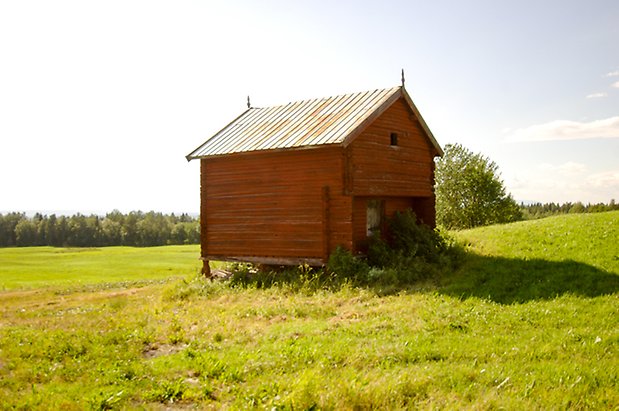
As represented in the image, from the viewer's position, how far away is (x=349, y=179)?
68.8 feet

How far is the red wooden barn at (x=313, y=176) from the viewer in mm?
21266

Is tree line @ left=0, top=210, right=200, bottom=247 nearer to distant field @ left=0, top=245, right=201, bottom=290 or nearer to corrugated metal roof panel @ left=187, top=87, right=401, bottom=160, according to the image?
distant field @ left=0, top=245, right=201, bottom=290

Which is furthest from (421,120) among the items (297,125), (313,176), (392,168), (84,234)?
(84,234)

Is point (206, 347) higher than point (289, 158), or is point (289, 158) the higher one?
point (289, 158)

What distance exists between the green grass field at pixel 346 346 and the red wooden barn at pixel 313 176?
3.22m

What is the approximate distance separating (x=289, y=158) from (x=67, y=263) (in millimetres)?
44031

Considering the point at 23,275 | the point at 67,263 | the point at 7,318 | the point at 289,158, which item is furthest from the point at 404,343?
the point at 67,263

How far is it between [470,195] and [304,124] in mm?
34130

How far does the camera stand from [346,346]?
10.9 metres

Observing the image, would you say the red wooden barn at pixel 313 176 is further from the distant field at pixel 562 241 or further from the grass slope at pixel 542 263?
the grass slope at pixel 542 263

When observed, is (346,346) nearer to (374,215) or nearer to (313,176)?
(313,176)

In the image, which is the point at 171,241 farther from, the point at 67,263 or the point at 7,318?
the point at 7,318

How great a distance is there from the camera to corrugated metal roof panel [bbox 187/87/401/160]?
70.7 ft

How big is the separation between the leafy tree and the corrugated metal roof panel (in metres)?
30.4
